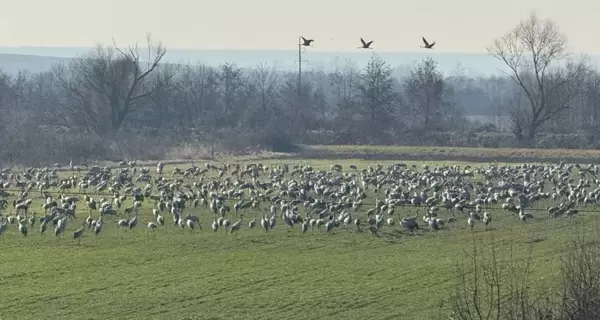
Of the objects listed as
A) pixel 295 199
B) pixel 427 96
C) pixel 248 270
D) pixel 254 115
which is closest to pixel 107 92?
pixel 254 115

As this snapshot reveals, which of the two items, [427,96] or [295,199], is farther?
[427,96]

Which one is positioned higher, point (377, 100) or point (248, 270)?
point (377, 100)

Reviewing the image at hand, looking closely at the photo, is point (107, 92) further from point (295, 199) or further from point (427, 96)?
point (295, 199)

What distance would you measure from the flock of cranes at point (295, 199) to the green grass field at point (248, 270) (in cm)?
62

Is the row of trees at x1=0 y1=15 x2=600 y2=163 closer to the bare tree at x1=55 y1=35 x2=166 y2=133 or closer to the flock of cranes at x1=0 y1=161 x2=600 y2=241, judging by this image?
the bare tree at x1=55 y1=35 x2=166 y2=133

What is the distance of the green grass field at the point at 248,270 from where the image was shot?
90.4ft

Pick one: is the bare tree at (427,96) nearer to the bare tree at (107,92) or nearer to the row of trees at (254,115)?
the row of trees at (254,115)

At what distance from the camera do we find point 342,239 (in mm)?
39531

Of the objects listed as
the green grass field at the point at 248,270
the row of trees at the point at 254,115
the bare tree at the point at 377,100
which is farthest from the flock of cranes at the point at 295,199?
the bare tree at the point at 377,100

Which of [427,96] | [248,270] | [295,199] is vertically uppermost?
[427,96]

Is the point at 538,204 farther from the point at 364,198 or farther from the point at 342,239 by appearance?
the point at 342,239

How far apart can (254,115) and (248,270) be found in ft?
250

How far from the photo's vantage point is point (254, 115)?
108938mm

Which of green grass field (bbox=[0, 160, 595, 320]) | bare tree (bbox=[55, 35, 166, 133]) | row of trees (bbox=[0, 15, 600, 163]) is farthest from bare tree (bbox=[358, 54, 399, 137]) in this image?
green grass field (bbox=[0, 160, 595, 320])
